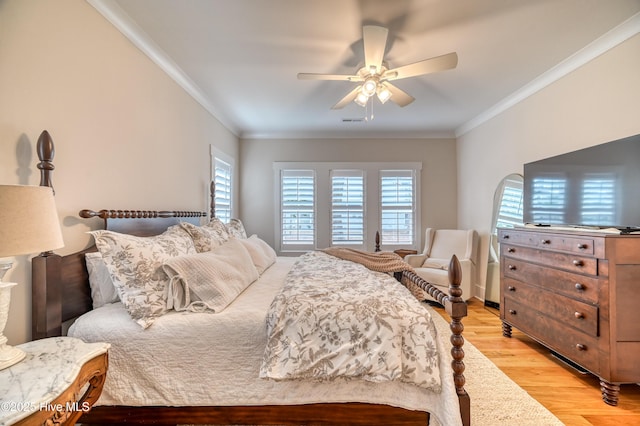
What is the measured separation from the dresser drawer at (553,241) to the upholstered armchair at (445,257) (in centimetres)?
102

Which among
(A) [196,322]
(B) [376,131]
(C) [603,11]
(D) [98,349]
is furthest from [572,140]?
(D) [98,349]

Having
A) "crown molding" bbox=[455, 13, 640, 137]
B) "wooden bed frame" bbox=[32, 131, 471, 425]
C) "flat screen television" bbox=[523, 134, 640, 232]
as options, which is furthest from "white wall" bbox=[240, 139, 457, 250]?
"wooden bed frame" bbox=[32, 131, 471, 425]

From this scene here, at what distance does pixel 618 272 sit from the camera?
6.24 feet

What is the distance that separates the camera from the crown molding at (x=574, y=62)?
215 centimetres

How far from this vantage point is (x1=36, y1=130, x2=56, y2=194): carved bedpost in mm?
1426

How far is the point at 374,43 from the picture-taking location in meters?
2.04

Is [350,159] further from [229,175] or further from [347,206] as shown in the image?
[229,175]

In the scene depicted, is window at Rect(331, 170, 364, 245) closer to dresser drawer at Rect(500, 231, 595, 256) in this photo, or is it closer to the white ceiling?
the white ceiling

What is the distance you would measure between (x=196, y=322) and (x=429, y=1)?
2.34 m

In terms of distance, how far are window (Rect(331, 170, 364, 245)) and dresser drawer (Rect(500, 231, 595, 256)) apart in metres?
2.41

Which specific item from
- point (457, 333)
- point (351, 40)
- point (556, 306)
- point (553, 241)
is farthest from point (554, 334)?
point (351, 40)

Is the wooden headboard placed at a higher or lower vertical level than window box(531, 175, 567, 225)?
lower

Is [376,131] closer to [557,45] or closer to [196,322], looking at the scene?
[557,45]

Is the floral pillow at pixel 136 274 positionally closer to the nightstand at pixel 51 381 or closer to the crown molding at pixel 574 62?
the nightstand at pixel 51 381
